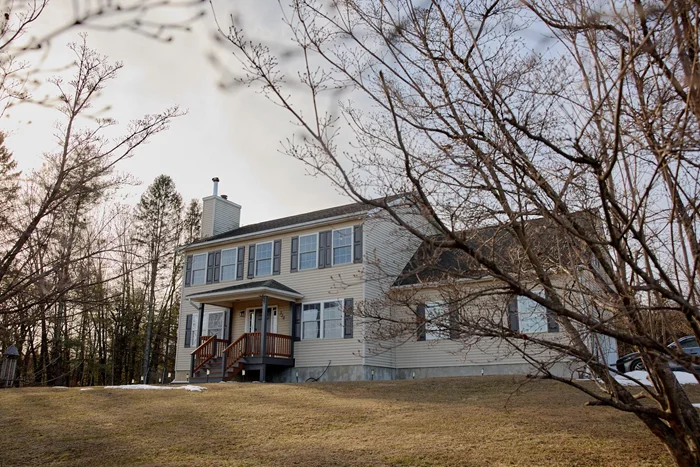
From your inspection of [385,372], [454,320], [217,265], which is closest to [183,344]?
[217,265]

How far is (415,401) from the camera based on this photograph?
1192cm

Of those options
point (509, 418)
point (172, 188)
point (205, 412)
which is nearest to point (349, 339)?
point (205, 412)

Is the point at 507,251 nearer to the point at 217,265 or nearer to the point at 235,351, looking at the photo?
the point at 235,351

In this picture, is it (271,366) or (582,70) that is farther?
(271,366)

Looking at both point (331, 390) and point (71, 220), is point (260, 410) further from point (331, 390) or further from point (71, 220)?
point (71, 220)

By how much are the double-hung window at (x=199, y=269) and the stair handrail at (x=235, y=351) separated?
4.54 m

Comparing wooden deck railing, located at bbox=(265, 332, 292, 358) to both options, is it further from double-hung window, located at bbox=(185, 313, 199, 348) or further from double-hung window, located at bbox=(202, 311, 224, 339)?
double-hung window, located at bbox=(185, 313, 199, 348)

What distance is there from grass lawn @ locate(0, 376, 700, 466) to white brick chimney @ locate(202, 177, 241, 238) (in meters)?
12.8

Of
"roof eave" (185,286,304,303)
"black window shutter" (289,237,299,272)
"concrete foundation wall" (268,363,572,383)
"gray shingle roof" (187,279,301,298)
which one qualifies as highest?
"black window shutter" (289,237,299,272)

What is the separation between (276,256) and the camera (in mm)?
21766

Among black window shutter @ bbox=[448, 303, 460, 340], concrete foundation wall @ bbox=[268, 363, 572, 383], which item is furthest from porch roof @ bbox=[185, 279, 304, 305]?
black window shutter @ bbox=[448, 303, 460, 340]

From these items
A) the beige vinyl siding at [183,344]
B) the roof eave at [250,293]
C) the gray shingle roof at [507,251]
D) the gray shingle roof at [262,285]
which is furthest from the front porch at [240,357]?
the gray shingle roof at [507,251]

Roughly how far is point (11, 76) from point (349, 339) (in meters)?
16.2

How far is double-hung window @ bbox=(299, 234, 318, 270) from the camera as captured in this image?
20.7 m
